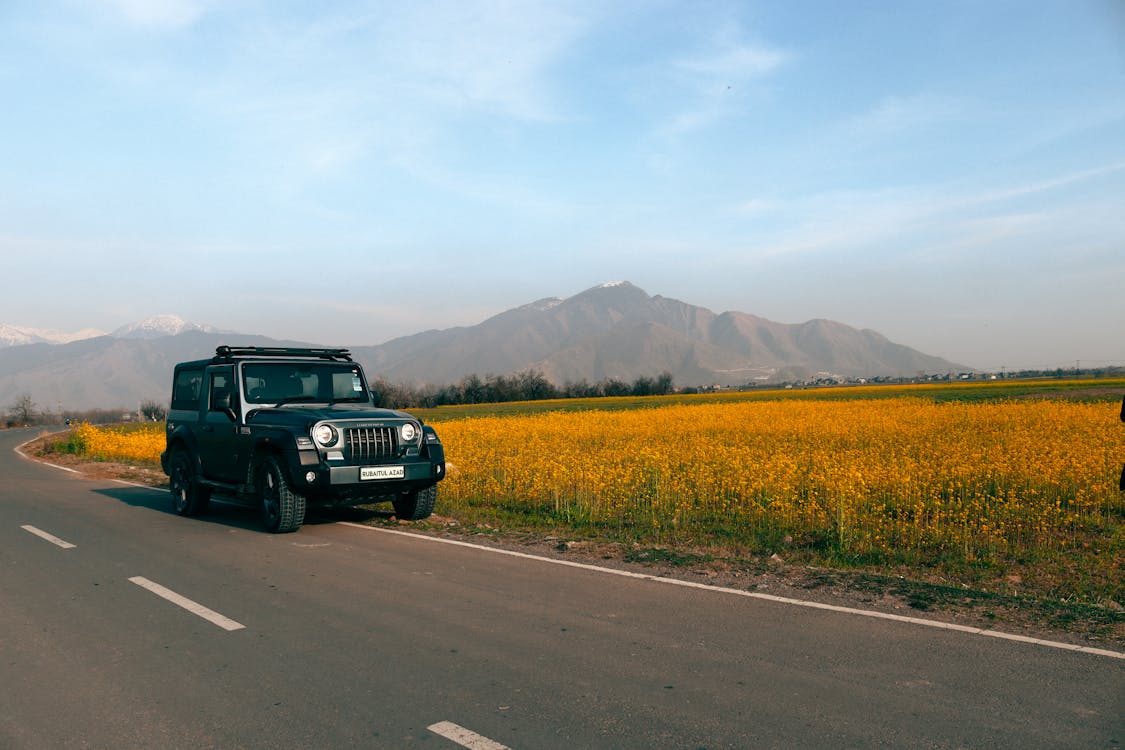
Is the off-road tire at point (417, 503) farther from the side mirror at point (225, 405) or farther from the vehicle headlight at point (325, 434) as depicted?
the side mirror at point (225, 405)

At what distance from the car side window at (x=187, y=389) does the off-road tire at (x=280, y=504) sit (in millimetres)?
2994

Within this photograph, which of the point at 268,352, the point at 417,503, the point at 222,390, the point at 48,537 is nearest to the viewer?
the point at 48,537

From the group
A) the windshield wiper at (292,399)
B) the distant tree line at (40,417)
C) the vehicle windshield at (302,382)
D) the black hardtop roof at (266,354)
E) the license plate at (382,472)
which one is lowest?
the distant tree line at (40,417)

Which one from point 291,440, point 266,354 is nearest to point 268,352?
point 266,354

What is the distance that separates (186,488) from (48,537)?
242cm

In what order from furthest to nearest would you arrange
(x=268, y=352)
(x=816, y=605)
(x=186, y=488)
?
(x=186, y=488)
(x=268, y=352)
(x=816, y=605)

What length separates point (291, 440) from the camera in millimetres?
10383

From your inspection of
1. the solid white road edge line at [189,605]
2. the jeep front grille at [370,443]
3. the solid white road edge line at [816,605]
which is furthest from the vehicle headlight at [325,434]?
the solid white road edge line at [189,605]

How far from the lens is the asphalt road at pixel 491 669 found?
4234 mm

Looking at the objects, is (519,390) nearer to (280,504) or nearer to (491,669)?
(280,504)

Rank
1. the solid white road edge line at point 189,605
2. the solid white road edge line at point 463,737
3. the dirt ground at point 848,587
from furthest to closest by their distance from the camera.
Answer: the solid white road edge line at point 189,605, the dirt ground at point 848,587, the solid white road edge line at point 463,737

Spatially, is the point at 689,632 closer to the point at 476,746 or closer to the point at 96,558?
the point at 476,746

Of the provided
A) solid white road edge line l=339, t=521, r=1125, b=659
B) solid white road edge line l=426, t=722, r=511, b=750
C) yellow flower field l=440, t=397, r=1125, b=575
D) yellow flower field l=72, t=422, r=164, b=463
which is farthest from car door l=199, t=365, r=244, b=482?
yellow flower field l=72, t=422, r=164, b=463

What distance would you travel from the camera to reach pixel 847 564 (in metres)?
8.62
